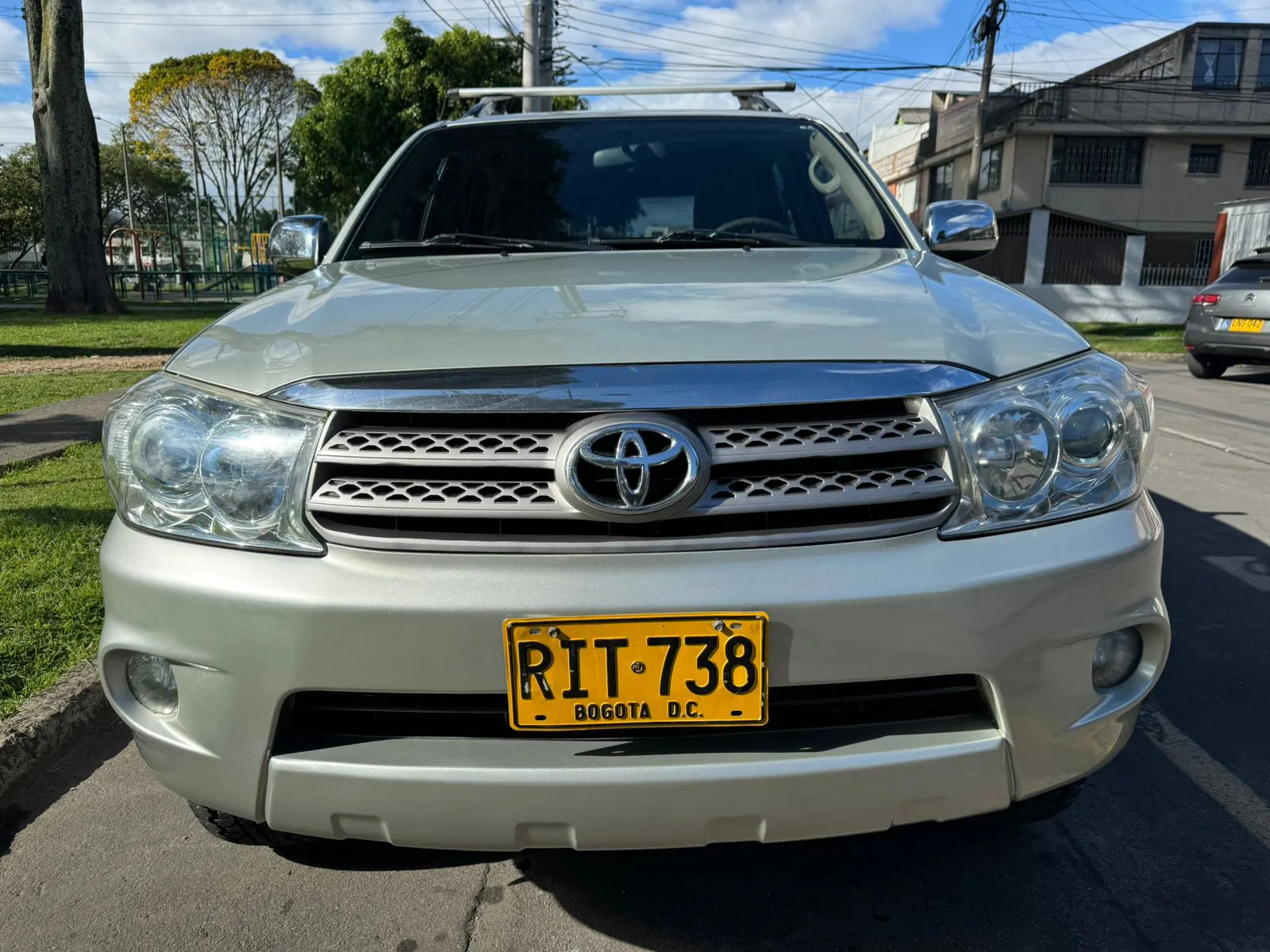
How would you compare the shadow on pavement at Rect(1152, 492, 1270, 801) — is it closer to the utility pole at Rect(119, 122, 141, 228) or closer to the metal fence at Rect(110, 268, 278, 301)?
the metal fence at Rect(110, 268, 278, 301)

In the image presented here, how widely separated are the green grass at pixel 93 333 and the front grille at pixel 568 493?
7899 millimetres

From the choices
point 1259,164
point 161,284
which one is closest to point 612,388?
point 1259,164

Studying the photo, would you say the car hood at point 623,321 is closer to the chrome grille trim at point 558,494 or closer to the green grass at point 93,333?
the chrome grille trim at point 558,494

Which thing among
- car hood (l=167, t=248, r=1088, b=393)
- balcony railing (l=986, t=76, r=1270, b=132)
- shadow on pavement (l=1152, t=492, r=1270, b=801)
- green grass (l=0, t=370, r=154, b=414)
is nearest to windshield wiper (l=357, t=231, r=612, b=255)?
car hood (l=167, t=248, r=1088, b=393)

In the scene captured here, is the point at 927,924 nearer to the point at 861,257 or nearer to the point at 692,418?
the point at 692,418

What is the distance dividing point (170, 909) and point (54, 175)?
53.5ft

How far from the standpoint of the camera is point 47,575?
3.35 m

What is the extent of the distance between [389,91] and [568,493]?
27.0 m

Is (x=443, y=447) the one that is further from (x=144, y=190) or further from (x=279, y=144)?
(x=144, y=190)

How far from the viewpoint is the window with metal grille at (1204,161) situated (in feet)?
104

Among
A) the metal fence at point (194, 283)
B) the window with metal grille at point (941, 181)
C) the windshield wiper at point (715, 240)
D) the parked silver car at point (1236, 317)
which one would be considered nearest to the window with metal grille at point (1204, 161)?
the window with metal grille at point (941, 181)

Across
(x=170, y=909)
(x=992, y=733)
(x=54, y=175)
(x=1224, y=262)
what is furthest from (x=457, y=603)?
(x=1224, y=262)

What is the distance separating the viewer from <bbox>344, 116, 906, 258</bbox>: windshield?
282 centimetres

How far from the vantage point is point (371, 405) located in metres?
1.50
